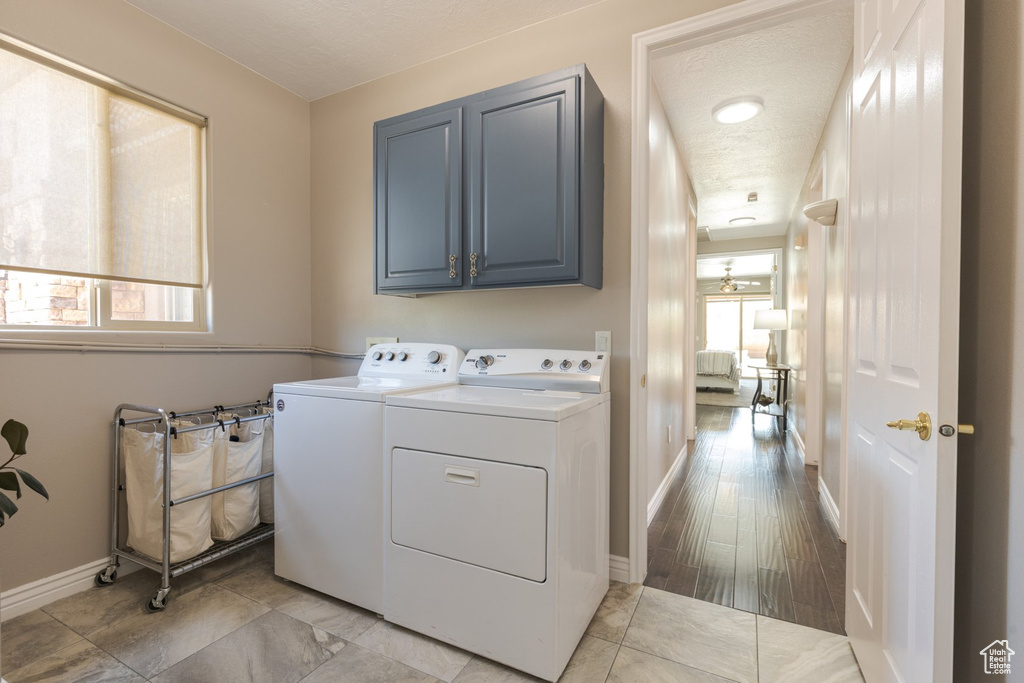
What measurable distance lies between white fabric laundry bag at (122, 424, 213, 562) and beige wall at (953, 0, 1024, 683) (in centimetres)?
243

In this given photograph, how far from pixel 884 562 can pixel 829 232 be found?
7.65ft

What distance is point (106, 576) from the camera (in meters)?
1.90

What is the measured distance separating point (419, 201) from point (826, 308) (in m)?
2.73

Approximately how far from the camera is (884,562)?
1.24m

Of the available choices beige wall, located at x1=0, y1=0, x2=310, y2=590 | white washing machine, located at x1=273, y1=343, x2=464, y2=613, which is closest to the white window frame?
beige wall, located at x1=0, y1=0, x2=310, y2=590

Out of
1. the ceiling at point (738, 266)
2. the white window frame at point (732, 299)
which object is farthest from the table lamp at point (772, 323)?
the white window frame at point (732, 299)

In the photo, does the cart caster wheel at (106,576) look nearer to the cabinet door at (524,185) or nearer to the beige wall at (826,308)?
the cabinet door at (524,185)

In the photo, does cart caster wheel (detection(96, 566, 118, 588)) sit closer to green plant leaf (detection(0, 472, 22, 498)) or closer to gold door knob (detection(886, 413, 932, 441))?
green plant leaf (detection(0, 472, 22, 498))

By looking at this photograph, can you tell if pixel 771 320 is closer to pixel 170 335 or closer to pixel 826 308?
pixel 826 308

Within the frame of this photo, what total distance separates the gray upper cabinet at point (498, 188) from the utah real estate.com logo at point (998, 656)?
4.62 feet

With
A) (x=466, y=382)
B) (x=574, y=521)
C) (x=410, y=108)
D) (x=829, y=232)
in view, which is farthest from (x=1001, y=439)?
(x=410, y=108)

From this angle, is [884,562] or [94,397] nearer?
[884,562]

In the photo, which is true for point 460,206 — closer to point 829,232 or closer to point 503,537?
point 503,537

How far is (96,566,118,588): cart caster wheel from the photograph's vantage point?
1.90m
